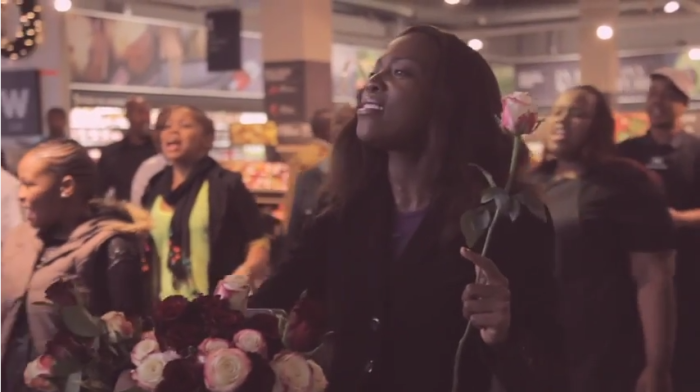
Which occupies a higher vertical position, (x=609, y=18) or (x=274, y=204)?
(x=609, y=18)

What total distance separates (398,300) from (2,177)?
10.7ft

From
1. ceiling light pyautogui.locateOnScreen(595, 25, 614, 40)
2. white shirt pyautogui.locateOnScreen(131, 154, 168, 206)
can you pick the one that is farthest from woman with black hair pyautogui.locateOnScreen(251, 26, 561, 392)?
ceiling light pyautogui.locateOnScreen(595, 25, 614, 40)

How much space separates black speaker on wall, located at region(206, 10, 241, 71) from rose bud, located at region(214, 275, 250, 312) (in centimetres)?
911

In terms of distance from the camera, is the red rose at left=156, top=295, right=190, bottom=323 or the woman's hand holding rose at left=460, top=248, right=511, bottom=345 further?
the woman's hand holding rose at left=460, top=248, right=511, bottom=345

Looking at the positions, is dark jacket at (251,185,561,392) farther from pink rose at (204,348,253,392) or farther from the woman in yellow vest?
the woman in yellow vest

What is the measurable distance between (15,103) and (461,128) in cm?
781

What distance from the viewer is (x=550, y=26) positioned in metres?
16.4

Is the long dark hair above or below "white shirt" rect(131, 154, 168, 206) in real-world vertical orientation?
above

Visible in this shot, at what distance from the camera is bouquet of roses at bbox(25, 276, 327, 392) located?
1.30 meters

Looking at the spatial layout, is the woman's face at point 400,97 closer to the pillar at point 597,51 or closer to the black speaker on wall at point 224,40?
the black speaker on wall at point 224,40

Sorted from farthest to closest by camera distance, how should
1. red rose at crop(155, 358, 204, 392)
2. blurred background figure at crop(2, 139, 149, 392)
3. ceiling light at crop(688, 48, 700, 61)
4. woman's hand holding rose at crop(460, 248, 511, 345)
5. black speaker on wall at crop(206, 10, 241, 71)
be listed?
ceiling light at crop(688, 48, 700, 61), black speaker on wall at crop(206, 10, 241, 71), blurred background figure at crop(2, 139, 149, 392), woman's hand holding rose at crop(460, 248, 511, 345), red rose at crop(155, 358, 204, 392)

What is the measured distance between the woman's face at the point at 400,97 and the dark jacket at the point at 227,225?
239cm

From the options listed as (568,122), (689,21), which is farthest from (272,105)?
(689,21)

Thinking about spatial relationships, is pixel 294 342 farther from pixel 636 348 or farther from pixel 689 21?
pixel 689 21
